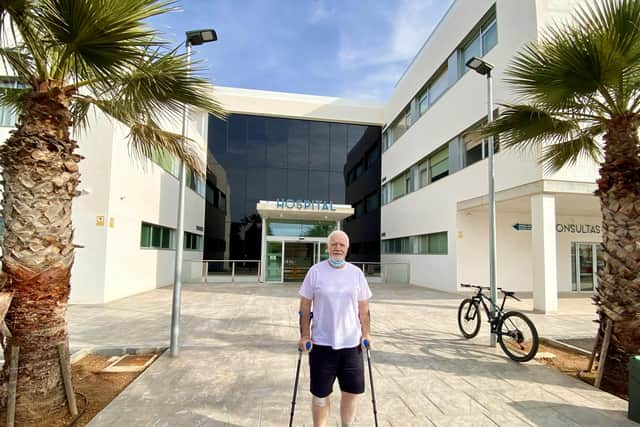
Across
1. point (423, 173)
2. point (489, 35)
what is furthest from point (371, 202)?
point (489, 35)

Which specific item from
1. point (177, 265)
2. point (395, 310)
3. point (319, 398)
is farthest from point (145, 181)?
point (319, 398)

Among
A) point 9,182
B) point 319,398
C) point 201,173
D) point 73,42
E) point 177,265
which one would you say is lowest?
point 319,398

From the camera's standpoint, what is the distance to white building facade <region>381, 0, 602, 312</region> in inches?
362

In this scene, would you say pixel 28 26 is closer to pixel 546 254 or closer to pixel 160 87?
pixel 160 87

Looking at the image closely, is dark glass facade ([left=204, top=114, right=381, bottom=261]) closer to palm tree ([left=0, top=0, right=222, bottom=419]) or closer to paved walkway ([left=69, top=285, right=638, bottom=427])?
paved walkway ([left=69, top=285, right=638, bottom=427])

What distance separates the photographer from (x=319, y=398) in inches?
105

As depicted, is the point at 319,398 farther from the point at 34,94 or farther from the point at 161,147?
the point at 34,94

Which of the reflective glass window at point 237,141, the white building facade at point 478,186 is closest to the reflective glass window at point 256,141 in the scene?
the reflective glass window at point 237,141

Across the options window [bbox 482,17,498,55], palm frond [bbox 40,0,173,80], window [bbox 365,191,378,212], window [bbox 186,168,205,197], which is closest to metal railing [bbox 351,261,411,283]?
window [bbox 365,191,378,212]

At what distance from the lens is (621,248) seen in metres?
4.21

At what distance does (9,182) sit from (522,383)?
571cm

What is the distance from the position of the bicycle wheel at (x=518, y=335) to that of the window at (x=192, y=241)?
1525 cm

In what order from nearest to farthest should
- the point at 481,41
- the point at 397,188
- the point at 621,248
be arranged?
the point at 621,248, the point at 481,41, the point at 397,188

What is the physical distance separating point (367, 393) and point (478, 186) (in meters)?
9.49
